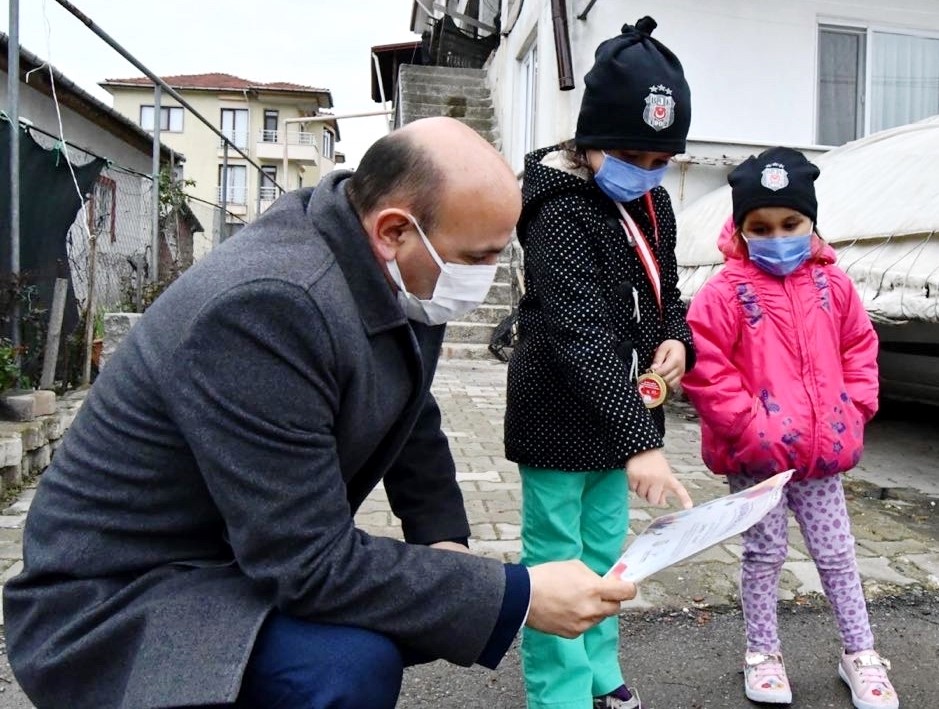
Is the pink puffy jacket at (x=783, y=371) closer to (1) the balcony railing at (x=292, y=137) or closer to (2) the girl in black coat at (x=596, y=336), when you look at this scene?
(2) the girl in black coat at (x=596, y=336)

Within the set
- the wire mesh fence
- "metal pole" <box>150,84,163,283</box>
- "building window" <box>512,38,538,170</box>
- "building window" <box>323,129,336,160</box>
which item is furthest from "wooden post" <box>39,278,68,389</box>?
"building window" <box>323,129,336,160</box>

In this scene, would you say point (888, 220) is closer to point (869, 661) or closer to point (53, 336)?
point (869, 661)

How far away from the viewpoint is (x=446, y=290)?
1543mm

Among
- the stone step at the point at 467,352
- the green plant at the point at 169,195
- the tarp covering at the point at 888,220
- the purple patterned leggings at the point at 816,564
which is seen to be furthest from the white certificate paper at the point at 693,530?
the stone step at the point at 467,352

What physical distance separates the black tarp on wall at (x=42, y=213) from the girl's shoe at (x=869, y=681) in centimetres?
438

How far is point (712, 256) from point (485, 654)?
5.47 meters

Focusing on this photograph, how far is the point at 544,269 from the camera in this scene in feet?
Answer: 6.73

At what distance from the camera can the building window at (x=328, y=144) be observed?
4781cm

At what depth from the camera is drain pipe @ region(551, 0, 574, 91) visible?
8.57 meters

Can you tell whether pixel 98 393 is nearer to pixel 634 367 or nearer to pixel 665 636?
pixel 634 367

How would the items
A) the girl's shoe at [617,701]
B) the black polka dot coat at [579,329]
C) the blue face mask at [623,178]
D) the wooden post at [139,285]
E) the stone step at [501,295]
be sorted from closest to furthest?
the black polka dot coat at [579,329], the blue face mask at [623,178], the girl's shoe at [617,701], the wooden post at [139,285], the stone step at [501,295]

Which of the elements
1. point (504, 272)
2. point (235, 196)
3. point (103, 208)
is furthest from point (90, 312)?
point (235, 196)

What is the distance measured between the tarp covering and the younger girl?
2092mm

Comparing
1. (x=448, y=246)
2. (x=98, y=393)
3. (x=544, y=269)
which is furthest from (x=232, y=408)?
(x=544, y=269)
